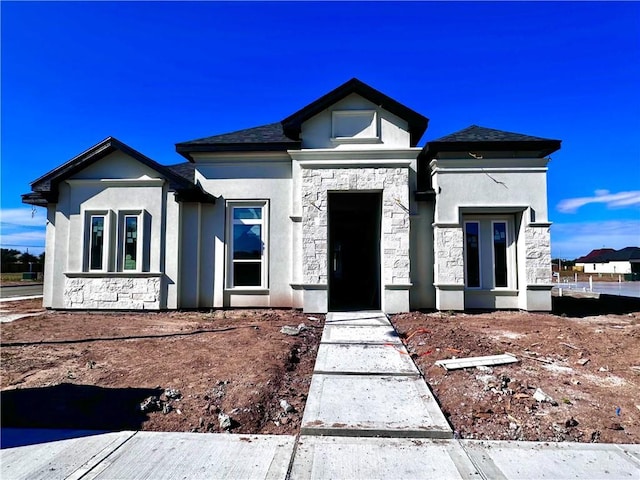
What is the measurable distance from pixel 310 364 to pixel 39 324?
23.9 feet

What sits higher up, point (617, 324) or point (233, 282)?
point (233, 282)

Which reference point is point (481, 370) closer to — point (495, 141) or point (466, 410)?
point (466, 410)

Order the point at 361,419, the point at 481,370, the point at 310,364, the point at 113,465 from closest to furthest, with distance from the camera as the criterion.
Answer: the point at 113,465 → the point at 361,419 → the point at 481,370 → the point at 310,364

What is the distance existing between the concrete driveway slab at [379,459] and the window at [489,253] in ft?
26.9

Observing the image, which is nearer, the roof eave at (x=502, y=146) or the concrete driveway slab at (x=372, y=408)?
the concrete driveway slab at (x=372, y=408)

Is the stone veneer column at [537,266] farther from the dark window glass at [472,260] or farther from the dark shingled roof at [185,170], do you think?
the dark shingled roof at [185,170]

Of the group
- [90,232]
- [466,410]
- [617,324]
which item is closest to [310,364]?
[466,410]

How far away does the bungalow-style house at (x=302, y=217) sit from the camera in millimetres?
10570

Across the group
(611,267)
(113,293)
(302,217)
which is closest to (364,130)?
(302,217)

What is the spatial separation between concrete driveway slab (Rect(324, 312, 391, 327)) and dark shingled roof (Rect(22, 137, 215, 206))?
5112 mm

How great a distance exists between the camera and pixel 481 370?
5.38 m

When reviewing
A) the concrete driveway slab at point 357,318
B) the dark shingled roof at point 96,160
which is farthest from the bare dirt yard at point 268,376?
the dark shingled roof at point 96,160

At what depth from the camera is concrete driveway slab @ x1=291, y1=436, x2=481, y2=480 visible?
3.08m

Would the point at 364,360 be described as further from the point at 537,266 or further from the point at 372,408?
the point at 537,266
